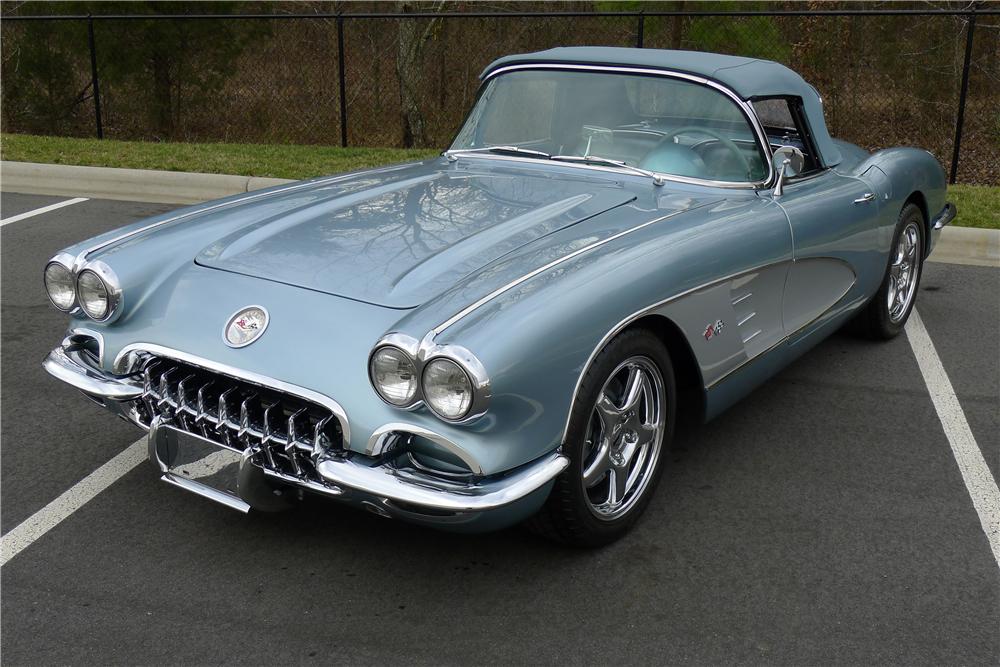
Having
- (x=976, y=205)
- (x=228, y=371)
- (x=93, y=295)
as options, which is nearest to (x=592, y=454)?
(x=228, y=371)

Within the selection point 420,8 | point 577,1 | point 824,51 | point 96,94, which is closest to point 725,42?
point 824,51

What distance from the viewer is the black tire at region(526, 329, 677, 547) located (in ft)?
9.38

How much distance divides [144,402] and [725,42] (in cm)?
1064

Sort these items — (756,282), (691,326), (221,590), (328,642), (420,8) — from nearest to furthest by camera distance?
(328,642), (221,590), (691,326), (756,282), (420,8)

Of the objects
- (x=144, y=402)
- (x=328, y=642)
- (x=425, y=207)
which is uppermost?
(x=425, y=207)

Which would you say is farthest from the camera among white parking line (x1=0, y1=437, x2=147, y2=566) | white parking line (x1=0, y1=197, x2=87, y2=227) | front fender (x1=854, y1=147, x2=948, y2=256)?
white parking line (x1=0, y1=197, x2=87, y2=227)

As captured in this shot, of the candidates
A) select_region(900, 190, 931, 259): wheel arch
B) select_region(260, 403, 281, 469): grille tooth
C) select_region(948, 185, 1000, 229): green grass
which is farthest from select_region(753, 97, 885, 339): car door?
select_region(948, 185, 1000, 229): green grass

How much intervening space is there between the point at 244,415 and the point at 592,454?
1069mm

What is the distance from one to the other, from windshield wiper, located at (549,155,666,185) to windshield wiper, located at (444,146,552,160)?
6 cm

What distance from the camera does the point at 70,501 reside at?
343cm

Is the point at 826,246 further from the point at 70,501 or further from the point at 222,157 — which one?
the point at 222,157

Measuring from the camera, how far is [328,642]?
2.70 metres

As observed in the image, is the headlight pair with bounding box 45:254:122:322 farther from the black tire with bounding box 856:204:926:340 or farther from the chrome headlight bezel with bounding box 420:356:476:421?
the black tire with bounding box 856:204:926:340

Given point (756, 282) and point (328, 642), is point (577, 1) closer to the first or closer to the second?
point (756, 282)
